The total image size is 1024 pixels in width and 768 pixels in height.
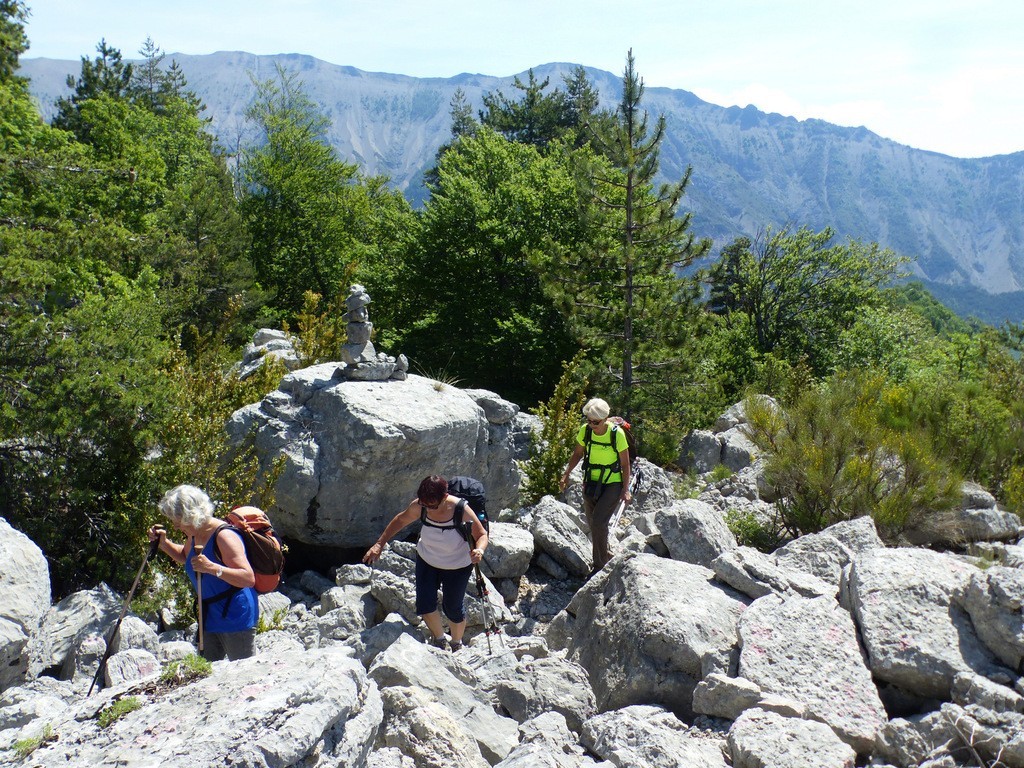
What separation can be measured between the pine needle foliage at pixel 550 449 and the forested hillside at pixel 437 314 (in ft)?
0.30

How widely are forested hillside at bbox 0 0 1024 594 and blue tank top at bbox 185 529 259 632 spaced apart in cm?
320

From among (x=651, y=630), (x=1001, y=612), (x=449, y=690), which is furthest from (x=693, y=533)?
(x=449, y=690)

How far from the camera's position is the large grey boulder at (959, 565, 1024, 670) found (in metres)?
5.50

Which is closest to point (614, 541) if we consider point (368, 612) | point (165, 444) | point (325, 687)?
point (368, 612)

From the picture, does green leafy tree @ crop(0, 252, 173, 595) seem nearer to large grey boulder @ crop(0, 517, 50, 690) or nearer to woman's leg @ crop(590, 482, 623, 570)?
large grey boulder @ crop(0, 517, 50, 690)

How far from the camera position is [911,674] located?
557cm

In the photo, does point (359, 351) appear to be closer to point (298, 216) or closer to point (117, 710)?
point (117, 710)

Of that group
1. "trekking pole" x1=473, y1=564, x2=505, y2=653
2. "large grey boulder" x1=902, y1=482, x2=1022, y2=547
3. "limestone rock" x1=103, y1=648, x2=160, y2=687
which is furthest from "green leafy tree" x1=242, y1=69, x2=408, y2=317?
"limestone rock" x1=103, y1=648, x2=160, y2=687

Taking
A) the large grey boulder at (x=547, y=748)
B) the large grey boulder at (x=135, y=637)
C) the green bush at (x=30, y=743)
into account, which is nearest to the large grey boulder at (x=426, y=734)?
the large grey boulder at (x=547, y=748)

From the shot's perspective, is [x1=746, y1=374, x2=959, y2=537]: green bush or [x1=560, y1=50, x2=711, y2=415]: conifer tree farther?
[x1=560, y1=50, x2=711, y2=415]: conifer tree

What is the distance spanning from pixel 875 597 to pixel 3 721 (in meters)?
5.84

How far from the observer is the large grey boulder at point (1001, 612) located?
5.50 meters

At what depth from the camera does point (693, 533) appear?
8.32 metres

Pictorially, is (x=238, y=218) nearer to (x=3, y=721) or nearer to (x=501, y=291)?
(x=501, y=291)
